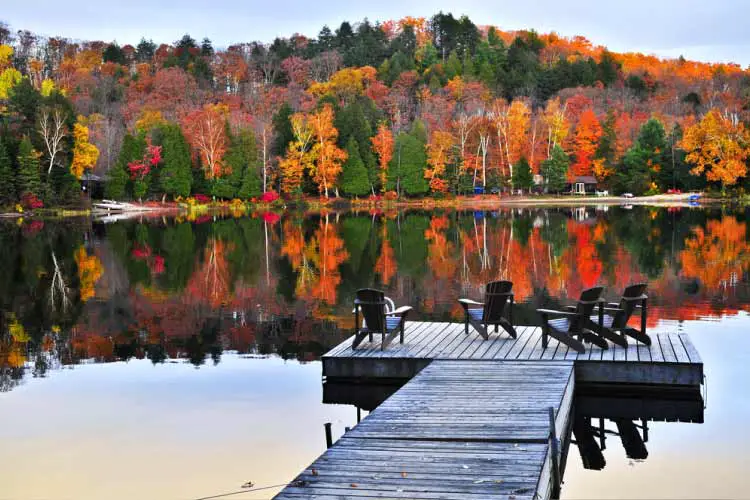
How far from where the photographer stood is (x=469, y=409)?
9086mm

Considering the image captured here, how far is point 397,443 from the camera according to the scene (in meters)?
7.92

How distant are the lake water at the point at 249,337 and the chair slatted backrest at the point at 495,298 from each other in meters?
2.64

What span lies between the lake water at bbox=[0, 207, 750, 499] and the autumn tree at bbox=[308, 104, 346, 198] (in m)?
34.7

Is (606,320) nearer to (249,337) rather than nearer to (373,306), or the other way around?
(373,306)

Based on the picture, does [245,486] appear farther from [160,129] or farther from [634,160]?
[634,160]

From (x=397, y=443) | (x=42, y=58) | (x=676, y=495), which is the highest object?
(x=42, y=58)

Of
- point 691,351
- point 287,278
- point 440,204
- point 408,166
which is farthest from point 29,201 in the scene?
point 691,351

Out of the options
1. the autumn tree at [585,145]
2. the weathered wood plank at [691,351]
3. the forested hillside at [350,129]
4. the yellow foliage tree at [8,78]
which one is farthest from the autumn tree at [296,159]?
the weathered wood plank at [691,351]

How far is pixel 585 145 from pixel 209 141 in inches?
1413

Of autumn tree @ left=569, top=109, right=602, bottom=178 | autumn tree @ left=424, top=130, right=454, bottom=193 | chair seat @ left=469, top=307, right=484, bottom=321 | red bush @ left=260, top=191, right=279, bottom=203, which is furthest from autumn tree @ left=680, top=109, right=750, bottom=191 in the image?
chair seat @ left=469, top=307, right=484, bottom=321

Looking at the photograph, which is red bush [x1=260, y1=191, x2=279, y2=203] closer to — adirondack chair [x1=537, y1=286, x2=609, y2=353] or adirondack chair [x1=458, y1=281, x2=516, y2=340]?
adirondack chair [x1=458, y1=281, x2=516, y2=340]

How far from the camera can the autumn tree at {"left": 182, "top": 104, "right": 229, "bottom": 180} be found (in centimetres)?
7112

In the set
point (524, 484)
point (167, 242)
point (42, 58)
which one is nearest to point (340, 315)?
point (524, 484)

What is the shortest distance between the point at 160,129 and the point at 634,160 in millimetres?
41633
